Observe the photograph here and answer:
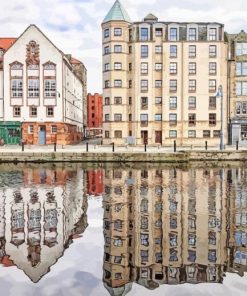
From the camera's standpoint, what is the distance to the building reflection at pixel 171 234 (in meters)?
9.80

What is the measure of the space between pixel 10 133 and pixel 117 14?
82.0ft

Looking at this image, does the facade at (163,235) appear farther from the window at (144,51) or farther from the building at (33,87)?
the window at (144,51)

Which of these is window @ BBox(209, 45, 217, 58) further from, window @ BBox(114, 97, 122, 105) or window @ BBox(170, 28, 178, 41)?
window @ BBox(114, 97, 122, 105)

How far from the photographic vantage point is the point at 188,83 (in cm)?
6631

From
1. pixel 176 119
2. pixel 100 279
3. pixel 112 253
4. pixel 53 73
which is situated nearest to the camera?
pixel 100 279

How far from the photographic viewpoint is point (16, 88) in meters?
62.0

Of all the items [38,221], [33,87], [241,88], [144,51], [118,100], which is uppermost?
[144,51]

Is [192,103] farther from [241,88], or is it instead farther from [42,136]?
[42,136]

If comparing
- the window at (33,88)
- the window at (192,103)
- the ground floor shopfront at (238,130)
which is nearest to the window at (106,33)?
the window at (33,88)

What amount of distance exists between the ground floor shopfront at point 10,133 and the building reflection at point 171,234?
41.4m

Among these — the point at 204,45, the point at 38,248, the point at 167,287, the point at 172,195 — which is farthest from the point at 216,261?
the point at 204,45

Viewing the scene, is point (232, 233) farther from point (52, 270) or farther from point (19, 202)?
point (19, 202)

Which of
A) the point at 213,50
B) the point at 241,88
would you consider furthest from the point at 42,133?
the point at 241,88

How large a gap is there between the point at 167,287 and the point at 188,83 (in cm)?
5962
